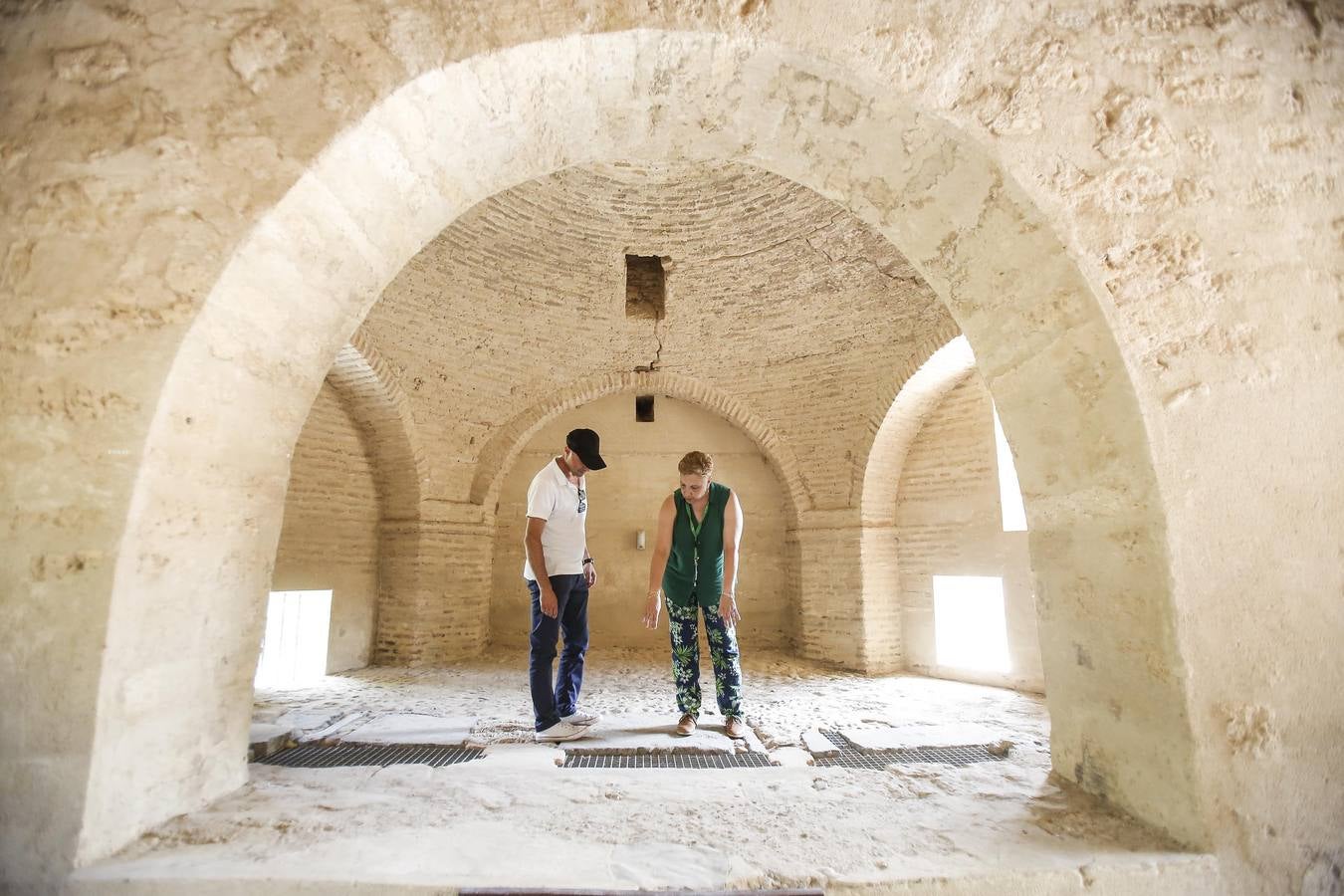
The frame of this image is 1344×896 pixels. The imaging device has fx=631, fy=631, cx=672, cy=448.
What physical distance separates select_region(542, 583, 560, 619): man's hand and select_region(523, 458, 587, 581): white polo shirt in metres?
0.13

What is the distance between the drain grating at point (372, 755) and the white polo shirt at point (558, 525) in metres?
0.94

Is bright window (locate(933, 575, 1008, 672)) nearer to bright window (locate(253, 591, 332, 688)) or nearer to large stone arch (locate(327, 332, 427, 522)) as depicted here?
large stone arch (locate(327, 332, 427, 522))

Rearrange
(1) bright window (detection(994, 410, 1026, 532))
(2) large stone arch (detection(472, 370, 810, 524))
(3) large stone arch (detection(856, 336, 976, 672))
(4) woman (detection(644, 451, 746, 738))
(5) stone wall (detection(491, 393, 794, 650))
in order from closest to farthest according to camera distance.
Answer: (4) woman (detection(644, 451, 746, 738))
(1) bright window (detection(994, 410, 1026, 532))
(3) large stone arch (detection(856, 336, 976, 672))
(2) large stone arch (detection(472, 370, 810, 524))
(5) stone wall (detection(491, 393, 794, 650))

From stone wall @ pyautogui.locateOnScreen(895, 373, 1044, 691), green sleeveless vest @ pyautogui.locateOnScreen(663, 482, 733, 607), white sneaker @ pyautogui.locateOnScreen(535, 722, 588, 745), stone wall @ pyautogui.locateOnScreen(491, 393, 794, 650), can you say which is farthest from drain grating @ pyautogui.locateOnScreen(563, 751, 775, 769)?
stone wall @ pyautogui.locateOnScreen(491, 393, 794, 650)

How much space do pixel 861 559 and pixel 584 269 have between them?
438 centimetres

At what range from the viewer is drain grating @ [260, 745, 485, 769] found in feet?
9.83

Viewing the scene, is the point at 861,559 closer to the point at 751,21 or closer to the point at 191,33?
the point at 751,21

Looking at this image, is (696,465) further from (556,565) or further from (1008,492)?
(1008,492)

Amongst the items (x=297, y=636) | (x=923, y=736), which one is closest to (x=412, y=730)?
(x=923, y=736)

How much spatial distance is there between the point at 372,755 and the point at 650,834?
1.94 m

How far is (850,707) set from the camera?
473cm

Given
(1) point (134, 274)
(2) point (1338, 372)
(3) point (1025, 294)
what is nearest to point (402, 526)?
(1) point (134, 274)

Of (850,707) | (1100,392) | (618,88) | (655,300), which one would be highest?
(655,300)

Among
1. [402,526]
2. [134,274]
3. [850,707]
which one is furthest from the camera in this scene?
[402,526]
